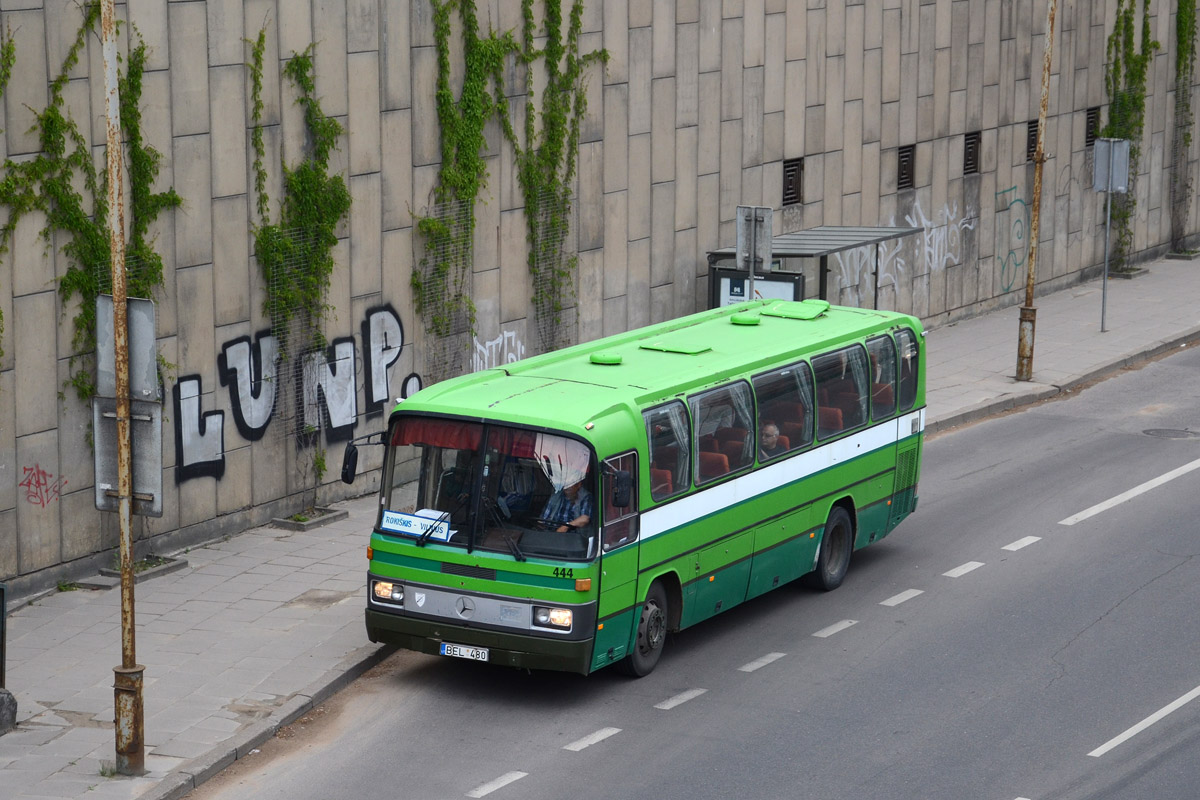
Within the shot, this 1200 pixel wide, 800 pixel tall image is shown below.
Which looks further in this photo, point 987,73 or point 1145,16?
point 1145,16

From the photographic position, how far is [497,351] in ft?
72.8

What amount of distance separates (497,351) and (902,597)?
7101 millimetres

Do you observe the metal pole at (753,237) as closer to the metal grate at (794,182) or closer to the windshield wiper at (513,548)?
the metal grate at (794,182)

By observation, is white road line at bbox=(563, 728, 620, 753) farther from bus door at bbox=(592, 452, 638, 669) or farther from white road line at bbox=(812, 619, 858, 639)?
white road line at bbox=(812, 619, 858, 639)

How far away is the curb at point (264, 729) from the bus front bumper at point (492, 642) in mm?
530

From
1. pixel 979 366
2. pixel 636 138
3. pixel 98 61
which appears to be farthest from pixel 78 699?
pixel 979 366

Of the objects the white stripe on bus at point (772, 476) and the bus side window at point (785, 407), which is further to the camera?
the bus side window at point (785, 407)

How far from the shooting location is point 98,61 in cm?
1642

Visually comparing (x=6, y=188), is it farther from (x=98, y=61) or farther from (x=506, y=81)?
(x=506, y=81)

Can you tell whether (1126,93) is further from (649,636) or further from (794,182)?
(649,636)

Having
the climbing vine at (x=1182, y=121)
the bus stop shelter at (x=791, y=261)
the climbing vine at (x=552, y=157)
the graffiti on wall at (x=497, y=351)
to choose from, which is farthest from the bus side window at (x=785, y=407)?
the climbing vine at (x=1182, y=121)

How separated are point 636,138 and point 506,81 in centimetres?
283

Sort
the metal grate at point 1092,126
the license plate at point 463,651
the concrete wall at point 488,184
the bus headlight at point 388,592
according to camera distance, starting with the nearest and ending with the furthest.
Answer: the license plate at point 463,651
the bus headlight at point 388,592
the concrete wall at point 488,184
the metal grate at point 1092,126

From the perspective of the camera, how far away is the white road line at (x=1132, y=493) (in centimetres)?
1967
